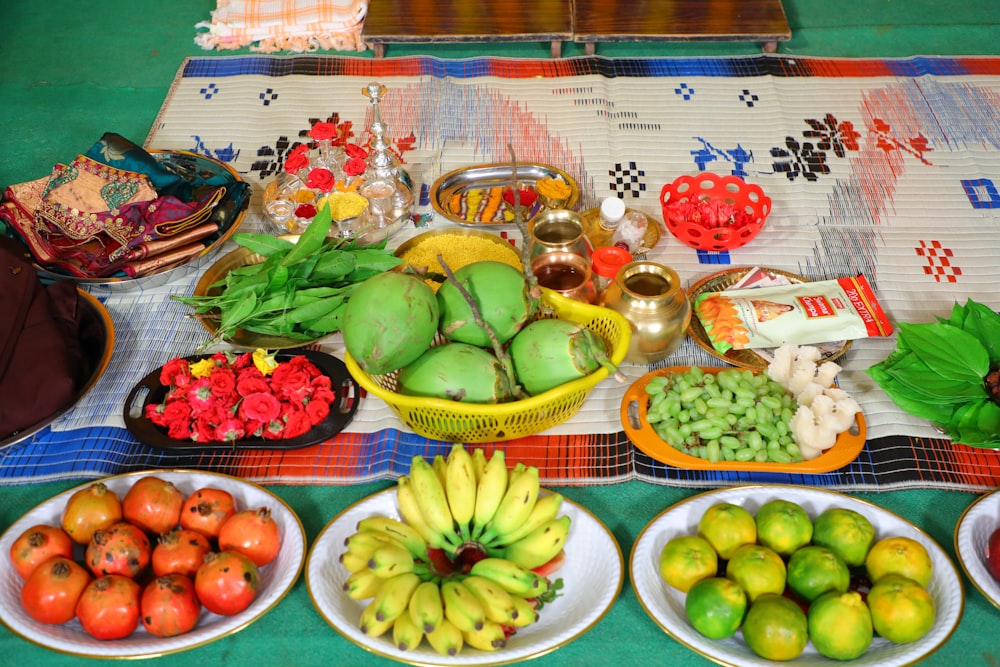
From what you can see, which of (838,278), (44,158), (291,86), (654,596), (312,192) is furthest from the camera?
(291,86)

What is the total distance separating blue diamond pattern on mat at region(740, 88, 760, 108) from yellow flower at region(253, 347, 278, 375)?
1.59 meters

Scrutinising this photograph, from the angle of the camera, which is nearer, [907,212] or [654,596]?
[654,596]

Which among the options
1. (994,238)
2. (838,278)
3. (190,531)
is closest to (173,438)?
(190,531)

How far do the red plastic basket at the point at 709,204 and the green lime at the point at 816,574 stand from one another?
0.83m

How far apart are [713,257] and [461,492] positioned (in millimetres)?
956

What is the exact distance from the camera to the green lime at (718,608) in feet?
3.63

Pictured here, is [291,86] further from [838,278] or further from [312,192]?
[838,278]

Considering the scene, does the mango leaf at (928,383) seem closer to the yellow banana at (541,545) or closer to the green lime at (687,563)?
the green lime at (687,563)

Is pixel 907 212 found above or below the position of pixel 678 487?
above

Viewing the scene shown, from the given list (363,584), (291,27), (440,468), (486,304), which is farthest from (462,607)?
(291,27)

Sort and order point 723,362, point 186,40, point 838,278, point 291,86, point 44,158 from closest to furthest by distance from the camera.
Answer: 1. point 723,362
2. point 838,278
3. point 44,158
4. point 291,86
5. point 186,40

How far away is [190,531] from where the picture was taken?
1236 millimetres

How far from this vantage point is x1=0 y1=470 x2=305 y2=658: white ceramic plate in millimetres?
1130

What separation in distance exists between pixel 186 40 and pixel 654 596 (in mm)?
2468
